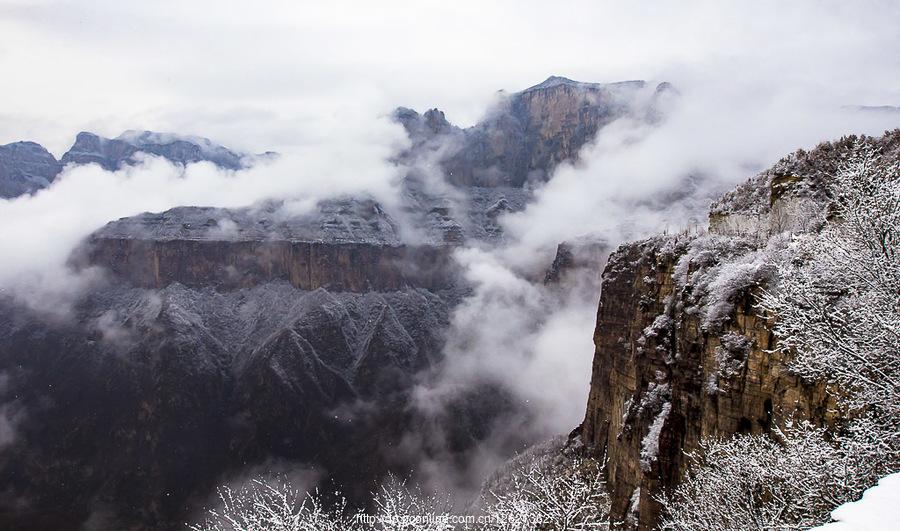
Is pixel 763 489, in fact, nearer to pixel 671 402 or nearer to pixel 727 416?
pixel 727 416

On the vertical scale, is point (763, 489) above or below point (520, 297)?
above

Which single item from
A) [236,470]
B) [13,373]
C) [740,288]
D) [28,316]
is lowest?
[236,470]

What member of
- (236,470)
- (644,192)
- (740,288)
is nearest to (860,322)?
(740,288)

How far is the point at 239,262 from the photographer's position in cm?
18600

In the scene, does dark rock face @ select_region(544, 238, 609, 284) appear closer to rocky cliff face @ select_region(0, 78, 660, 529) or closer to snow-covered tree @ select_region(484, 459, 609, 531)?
rocky cliff face @ select_region(0, 78, 660, 529)

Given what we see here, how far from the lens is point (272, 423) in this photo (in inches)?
5935

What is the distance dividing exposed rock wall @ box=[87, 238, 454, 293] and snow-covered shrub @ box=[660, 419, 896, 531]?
171m

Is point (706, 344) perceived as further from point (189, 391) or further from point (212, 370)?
point (212, 370)

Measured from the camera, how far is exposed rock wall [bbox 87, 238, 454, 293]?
595 feet

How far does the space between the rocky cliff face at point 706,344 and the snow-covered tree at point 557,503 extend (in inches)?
84.0

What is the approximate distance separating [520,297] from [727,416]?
16376cm

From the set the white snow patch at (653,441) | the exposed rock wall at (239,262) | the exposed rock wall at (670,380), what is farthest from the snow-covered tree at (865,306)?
the exposed rock wall at (239,262)

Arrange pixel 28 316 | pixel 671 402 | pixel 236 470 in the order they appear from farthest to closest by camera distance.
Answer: pixel 28 316
pixel 236 470
pixel 671 402

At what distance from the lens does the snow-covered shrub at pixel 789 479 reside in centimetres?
1277
